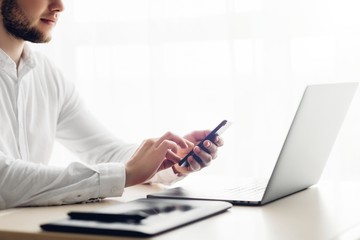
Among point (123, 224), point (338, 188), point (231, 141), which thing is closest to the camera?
point (123, 224)

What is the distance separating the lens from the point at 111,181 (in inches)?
58.5

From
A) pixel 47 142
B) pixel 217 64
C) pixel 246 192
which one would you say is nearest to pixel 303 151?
pixel 246 192

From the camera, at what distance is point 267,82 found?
2.39 m

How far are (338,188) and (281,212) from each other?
371 millimetres

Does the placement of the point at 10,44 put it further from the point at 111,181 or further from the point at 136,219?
the point at 136,219

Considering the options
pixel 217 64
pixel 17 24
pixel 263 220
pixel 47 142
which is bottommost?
pixel 263 220

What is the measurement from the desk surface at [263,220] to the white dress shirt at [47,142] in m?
0.04

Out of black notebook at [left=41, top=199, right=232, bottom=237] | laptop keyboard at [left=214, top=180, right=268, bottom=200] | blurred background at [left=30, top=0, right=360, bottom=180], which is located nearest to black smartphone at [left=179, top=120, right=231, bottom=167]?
laptop keyboard at [left=214, top=180, right=268, bottom=200]

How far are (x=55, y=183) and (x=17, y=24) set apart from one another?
59 cm

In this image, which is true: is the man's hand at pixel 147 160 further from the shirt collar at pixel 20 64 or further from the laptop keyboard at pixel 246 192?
the shirt collar at pixel 20 64

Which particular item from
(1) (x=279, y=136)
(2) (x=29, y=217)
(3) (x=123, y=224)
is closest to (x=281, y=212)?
(3) (x=123, y=224)

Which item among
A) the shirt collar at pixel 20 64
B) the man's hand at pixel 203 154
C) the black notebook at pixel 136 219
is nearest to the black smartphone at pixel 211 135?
the man's hand at pixel 203 154

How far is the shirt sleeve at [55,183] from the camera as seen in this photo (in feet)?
4.81

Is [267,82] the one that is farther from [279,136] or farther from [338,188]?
[338,188]
